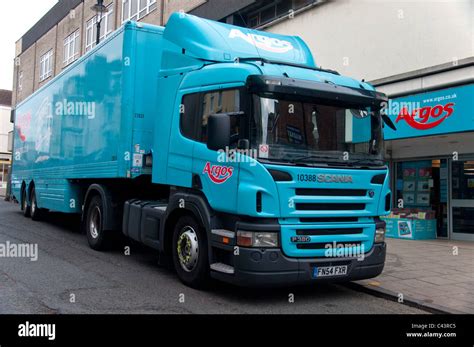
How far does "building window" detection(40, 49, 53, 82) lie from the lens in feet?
119

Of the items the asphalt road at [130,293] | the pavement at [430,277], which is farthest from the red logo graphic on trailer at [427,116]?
the asphalt road at [130,293]

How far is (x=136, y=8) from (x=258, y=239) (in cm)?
2278

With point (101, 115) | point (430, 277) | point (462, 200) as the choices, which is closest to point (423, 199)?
point (462, 200)

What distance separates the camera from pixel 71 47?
108 feet

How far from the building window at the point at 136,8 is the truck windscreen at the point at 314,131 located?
1950cm

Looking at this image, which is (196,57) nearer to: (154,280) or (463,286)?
(154,280)

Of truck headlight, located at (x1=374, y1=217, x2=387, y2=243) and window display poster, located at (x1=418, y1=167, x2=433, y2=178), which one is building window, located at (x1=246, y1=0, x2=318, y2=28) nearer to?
window display poster, located at (x1=418, y1=167, x2=433, y2=178)

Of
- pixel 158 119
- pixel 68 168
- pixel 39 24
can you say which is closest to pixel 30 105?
pixel 68 168

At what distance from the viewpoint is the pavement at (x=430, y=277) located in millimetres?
6336

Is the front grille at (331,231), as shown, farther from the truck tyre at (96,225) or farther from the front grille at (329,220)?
the truck tyre at (96,225)

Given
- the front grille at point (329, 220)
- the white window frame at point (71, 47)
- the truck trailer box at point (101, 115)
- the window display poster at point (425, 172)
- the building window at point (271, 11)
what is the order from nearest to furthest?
the front grille at point (329, 220) → the truck trailer box at point (101, 115) → the window display poster at point (425, 172) → the building window at point (271, 11) → the white window frame at point (71, 47)

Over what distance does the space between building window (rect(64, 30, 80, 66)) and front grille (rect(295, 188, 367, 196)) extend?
2956 centimetres

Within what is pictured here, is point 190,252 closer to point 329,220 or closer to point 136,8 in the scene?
point 329,220
